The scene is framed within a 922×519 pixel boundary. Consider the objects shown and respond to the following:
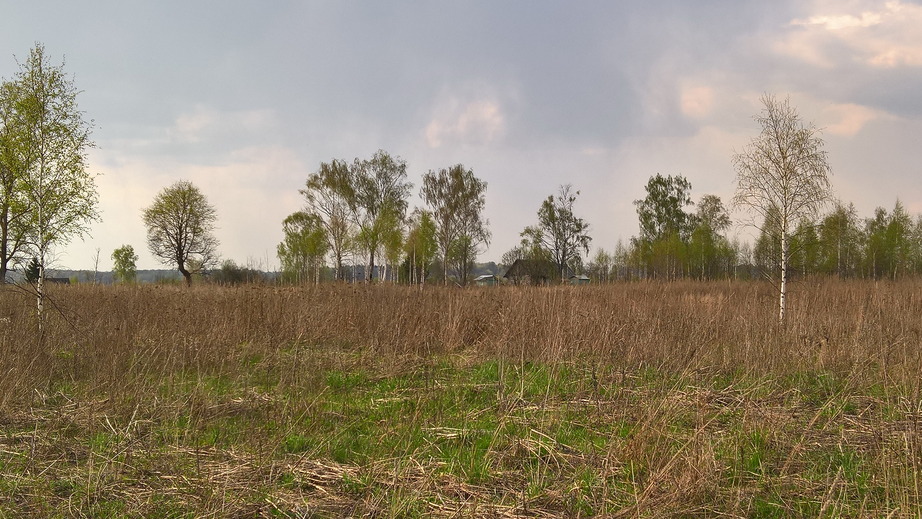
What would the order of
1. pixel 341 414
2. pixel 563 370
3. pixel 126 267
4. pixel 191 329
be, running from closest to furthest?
pixel 341 414 → pixel 563 370 → pixel 191 329 → pixel 126 267

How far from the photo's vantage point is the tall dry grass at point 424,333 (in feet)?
18.0

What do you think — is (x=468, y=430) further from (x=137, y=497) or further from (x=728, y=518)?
(x=137, y=497)

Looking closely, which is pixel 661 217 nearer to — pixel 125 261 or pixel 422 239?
pixel 422 239

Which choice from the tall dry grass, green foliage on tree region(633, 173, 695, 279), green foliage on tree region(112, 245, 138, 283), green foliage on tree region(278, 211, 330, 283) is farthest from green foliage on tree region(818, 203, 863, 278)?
green foliage on tree region(112, 245, 138, 283)

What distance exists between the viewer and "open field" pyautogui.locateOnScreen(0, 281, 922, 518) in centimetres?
266

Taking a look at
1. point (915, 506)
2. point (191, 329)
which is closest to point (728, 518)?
point (915, 506)

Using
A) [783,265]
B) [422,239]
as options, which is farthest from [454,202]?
[783,265]

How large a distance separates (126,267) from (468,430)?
5697 centimetres

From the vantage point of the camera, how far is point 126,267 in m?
49.5

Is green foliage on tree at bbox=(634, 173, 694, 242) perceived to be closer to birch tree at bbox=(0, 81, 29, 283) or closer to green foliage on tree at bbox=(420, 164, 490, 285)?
green foliage on tree at bbox=(420, 164, 490, 285)

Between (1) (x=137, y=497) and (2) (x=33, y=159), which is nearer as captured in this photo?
(1) (x=137, y=497)

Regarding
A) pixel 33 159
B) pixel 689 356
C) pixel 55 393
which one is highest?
pixel 33 159

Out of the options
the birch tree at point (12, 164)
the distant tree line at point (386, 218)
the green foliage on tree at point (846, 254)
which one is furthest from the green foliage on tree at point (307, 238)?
the green foliage on tree at point (846, 254)

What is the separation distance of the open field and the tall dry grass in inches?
2.2
